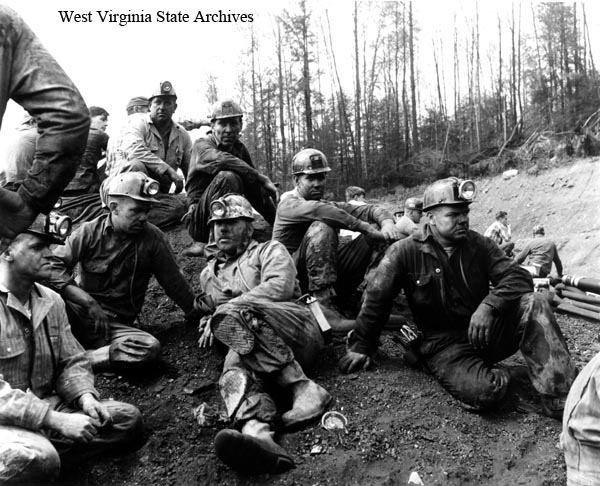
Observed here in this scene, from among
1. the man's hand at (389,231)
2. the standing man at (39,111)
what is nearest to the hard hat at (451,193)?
the man's hand at (389,231)

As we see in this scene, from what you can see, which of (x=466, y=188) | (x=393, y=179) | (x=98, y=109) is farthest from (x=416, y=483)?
(x=393, y=179)

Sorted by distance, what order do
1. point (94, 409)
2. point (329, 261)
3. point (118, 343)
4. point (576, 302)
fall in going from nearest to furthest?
point (94, 409) → point (118, 343) → point (329, 261) → point (576, 302)

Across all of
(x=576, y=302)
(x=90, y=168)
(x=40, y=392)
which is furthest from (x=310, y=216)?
(x=576, y=302)

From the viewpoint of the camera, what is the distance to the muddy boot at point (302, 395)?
3.77 metres

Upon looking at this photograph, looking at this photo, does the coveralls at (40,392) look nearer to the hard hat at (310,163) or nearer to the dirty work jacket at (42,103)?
the dirty work jacket at (42,103)

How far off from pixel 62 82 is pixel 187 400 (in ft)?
8.98

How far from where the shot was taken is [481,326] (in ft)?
12.9

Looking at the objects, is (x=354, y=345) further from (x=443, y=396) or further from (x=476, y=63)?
(x=476, y=63)

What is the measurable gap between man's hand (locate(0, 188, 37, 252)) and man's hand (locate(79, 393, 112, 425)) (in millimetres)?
1615

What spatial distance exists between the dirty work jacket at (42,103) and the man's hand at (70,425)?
5.00 feet

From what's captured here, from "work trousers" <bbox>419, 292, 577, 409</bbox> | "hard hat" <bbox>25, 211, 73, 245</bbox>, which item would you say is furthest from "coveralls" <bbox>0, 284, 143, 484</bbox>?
"work trousers" <bbox>419, 292, 577, 409</bbox>

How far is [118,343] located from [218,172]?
2.33 m

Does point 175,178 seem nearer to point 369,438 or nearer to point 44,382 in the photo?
point 44,382

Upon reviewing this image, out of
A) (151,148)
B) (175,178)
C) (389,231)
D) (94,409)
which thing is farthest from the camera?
(151,148)
